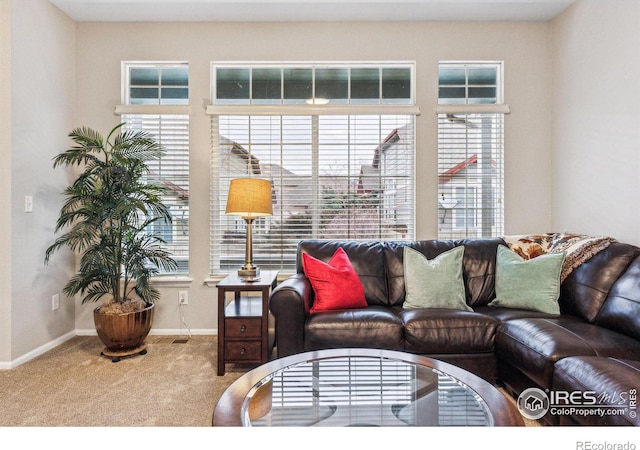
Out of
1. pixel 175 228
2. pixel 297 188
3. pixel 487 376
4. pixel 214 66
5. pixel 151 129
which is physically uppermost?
pixel 214 66

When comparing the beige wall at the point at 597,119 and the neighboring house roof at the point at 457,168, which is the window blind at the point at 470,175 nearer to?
the neighboring house roof at the point at 457,168

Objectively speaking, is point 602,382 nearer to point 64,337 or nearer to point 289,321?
point 289,321

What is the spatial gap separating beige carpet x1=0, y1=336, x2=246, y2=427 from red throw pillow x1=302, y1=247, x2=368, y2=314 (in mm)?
Result: 818

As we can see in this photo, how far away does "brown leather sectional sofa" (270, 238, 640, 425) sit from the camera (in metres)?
1.74

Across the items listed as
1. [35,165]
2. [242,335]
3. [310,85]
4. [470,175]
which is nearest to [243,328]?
[242,335]

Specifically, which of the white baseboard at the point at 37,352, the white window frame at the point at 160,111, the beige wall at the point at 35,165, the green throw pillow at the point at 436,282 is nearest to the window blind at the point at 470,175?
the green throw pillow at the point at 436,282

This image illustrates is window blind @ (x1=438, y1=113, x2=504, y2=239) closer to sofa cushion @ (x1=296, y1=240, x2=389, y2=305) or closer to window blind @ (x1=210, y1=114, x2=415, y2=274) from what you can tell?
window blind @ (x1=210, y1=114, x2=415, y2=274)

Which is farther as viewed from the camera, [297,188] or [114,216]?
[297,188]

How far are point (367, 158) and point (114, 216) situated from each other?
2.22 metres

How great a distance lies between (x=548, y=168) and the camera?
3338 mm

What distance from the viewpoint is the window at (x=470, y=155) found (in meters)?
3.37

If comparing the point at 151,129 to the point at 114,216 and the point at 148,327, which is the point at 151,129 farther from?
the point at 148,327
